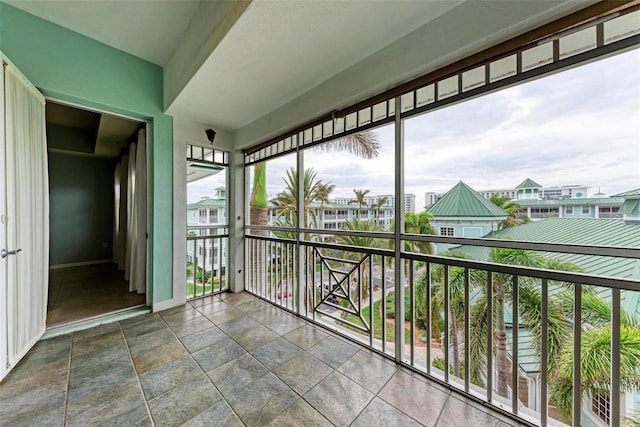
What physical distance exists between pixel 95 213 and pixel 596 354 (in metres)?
8.46

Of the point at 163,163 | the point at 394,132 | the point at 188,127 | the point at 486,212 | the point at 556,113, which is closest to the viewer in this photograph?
the point at 556,113

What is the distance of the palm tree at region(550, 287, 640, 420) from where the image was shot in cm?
124

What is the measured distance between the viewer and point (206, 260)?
3668mm

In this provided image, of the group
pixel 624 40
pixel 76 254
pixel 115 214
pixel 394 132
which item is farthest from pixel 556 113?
pixel 76 254

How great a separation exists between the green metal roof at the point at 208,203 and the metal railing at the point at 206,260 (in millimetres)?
316

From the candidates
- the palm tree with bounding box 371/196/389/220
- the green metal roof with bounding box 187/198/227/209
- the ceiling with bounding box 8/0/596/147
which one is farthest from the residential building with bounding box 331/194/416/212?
the green metal roof with bounding box 187/198/227/209

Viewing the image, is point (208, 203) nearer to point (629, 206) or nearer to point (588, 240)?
point (588, 240)

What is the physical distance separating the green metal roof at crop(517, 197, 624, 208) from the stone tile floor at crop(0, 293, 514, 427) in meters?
1.34

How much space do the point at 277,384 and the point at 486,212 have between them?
195 centimetres

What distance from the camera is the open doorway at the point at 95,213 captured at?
11.3 feet

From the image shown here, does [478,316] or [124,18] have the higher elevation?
[124,18]

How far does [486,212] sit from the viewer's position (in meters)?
1.67

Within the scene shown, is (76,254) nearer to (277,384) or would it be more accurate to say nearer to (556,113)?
(277,384)

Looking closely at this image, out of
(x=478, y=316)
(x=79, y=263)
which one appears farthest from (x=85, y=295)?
(x=478, y=316)
